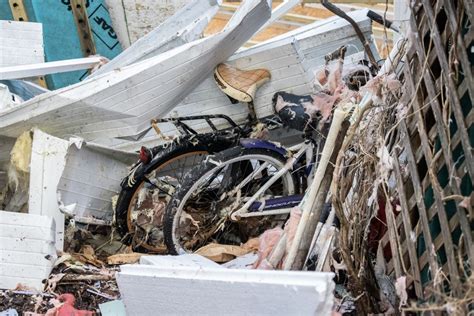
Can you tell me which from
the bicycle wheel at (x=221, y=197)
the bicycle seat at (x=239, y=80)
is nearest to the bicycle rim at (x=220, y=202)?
the bicycle wheel at (x=221, y=197)

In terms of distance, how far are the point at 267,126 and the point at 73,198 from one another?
160 cm

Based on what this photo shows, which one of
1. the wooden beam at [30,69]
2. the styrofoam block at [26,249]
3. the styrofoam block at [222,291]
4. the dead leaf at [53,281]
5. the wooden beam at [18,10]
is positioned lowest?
the dead leaf at [53,281]

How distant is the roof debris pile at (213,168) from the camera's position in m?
3.63

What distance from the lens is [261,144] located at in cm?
533

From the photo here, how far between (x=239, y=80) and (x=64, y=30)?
9.92 feet

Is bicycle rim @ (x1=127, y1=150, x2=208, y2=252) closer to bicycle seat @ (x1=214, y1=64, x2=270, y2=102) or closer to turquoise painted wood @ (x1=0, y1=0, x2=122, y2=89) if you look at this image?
bicycle seat @ (x1=214, y1=64, x2=270, y2=102)

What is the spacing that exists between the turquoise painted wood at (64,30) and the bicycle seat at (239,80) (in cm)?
260

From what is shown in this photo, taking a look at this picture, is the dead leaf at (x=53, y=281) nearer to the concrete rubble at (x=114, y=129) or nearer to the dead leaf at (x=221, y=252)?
the concrete rubble at (x=114, y=129)

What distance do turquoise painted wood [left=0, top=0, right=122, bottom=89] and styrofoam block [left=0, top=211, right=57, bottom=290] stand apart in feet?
10.1

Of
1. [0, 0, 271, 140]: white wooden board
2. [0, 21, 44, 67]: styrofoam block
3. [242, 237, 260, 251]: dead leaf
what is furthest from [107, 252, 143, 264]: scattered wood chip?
[0, 21, 44, 67]: styrofoam block

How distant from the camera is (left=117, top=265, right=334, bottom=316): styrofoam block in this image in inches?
123

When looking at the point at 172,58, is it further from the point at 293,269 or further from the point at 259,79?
the point at 293,269

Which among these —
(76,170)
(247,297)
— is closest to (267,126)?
(76,170)

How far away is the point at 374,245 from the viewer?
418 cm
